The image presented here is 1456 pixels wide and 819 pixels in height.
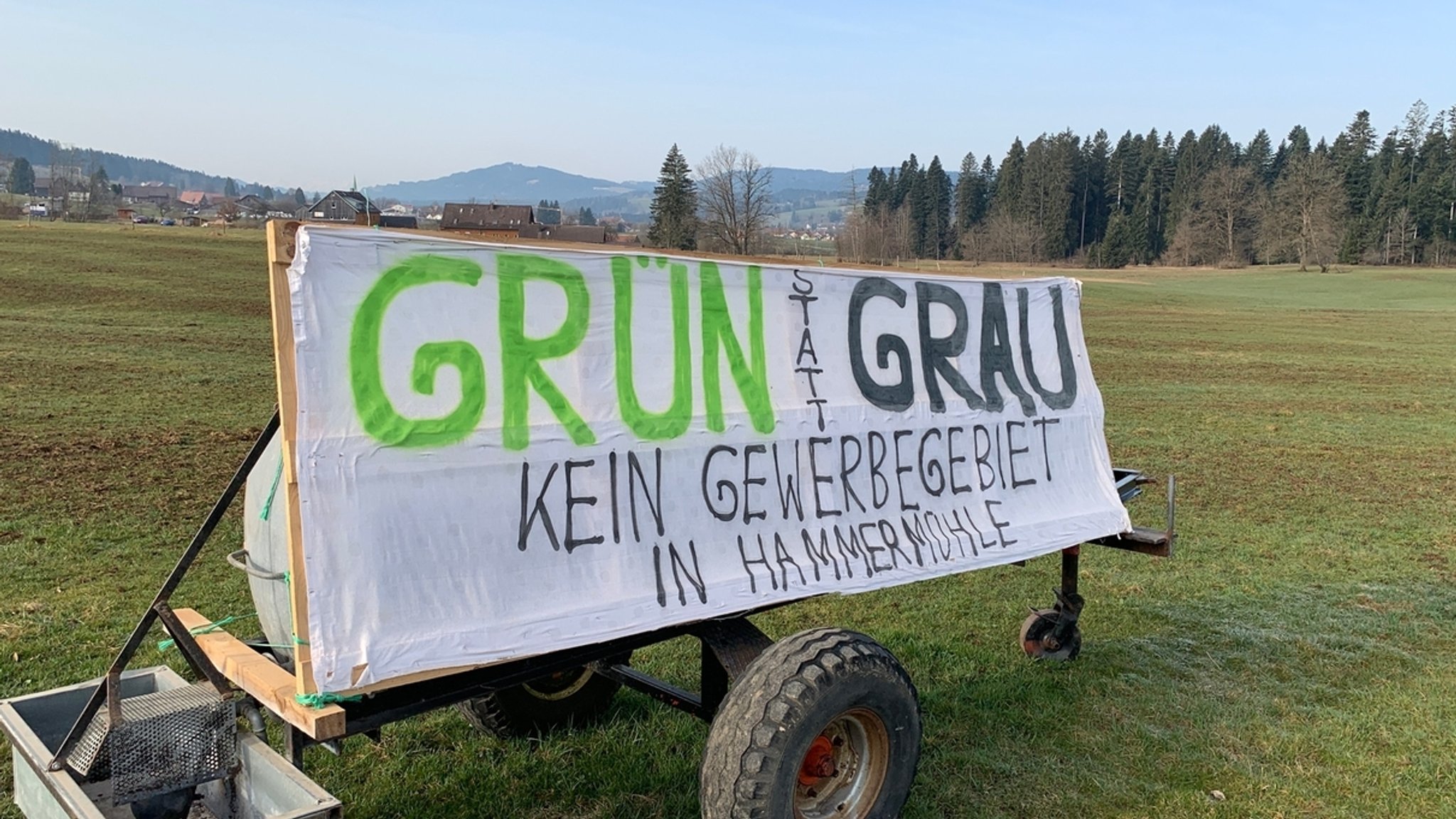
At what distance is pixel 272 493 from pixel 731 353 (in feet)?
5.72

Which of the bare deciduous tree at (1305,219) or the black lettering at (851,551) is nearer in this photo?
the black lettering at (851,551)

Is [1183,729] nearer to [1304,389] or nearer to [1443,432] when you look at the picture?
[1443,432]

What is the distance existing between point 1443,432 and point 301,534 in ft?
63.8

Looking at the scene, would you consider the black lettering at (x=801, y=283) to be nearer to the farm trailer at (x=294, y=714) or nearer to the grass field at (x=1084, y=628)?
the farm trailer at (x=294, y=714)

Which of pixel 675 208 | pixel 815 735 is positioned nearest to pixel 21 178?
pixel 675 208

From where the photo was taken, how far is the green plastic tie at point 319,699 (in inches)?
113

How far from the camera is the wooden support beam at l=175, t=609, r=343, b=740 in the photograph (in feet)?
9.47

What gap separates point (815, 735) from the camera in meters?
3.64

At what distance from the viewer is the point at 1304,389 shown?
22453 mm

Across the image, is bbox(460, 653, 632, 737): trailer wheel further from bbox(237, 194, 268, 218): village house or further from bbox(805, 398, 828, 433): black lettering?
bbox(237, 194, 268, 218): village house

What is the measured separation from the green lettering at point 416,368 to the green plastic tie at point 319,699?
0.74 meters

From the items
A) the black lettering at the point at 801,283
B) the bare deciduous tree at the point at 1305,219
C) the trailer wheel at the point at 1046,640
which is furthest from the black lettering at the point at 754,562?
the bare deciduous tree at the point at 1305,219

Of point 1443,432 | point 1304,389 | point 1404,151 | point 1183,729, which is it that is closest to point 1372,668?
point 1183,729

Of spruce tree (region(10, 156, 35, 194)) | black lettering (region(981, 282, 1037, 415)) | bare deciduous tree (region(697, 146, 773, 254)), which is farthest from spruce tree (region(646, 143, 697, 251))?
spruce tree (region(10, 156, 35, 194))
